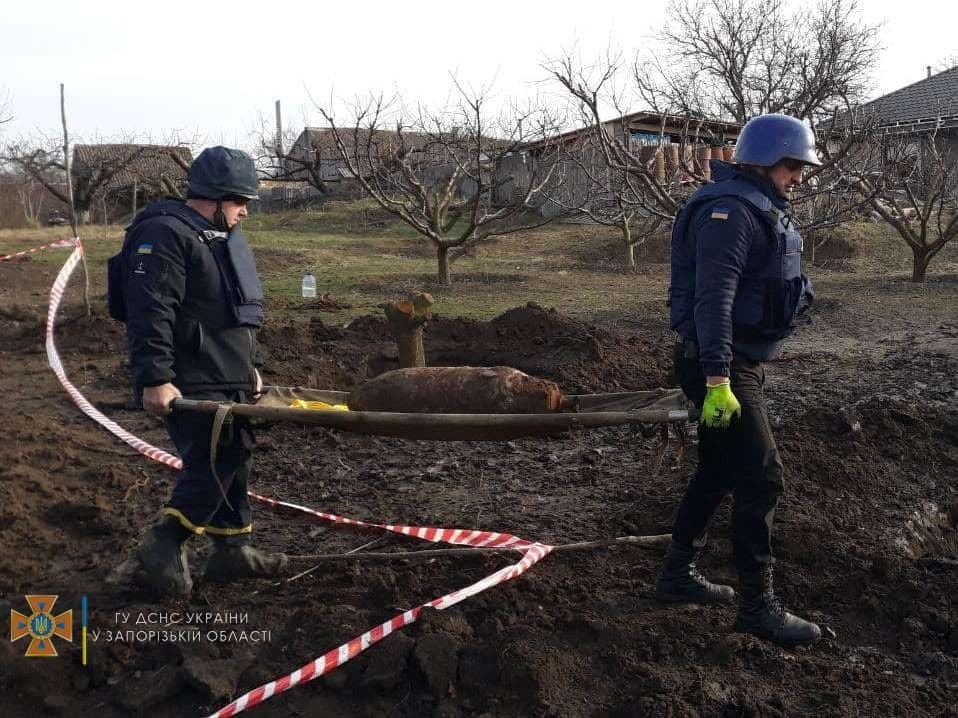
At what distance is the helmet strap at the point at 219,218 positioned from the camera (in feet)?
12.2

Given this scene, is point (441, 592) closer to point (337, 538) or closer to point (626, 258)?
point (337, 538)

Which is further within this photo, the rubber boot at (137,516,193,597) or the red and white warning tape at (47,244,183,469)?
the red and white warning tape at (47,244,183,469)

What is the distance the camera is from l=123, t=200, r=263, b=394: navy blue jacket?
3.48 m

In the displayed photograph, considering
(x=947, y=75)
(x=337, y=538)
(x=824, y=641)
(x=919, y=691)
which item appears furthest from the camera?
(x=947, y=75)

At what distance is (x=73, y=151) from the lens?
30859mm

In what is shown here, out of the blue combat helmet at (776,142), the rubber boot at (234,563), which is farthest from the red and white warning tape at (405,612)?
the blue combat helmet at (776,142)

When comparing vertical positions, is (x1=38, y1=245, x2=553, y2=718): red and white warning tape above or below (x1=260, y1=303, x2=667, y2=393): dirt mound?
below

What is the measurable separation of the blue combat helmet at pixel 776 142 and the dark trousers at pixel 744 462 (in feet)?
2.46

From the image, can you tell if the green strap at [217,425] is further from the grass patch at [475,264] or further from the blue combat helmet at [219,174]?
the grass patch at [475,264]

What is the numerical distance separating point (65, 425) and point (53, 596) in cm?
341

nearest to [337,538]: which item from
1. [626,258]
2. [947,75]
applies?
[626,258]

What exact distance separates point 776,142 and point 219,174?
220 centimetres

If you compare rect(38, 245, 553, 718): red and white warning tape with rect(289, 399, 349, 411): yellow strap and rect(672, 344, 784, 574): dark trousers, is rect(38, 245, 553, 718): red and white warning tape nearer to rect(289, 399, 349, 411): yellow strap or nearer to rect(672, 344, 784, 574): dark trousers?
rect(289, 399, 349, 411): yellow strap

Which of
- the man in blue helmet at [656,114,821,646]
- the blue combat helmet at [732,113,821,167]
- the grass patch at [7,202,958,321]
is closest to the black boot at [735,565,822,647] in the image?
the man in blue helmet at [656,114,821,646]
